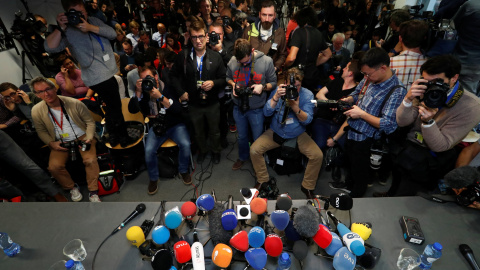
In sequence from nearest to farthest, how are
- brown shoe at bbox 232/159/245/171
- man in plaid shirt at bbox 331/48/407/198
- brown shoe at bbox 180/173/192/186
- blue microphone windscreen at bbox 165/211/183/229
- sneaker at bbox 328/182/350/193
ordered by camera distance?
1. blue microphone windscreen at bbox 165/211/183/229
2. man in plaid shirt at bbox 331/48/407/198
3. sneaker at bbox 328/182/350/193
4. brown shoe at bbox 180/173/192/186
5. brown shoe at bbox 232/159/245/171

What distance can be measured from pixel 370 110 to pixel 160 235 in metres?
2.05

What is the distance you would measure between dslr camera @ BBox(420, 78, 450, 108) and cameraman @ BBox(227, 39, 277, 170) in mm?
1561

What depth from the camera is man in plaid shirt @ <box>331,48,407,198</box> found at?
2.00 metres

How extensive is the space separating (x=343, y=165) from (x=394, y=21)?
2.19 m

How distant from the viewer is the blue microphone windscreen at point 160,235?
1412 mm

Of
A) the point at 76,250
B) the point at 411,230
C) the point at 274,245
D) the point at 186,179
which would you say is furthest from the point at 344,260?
the point at 186,179

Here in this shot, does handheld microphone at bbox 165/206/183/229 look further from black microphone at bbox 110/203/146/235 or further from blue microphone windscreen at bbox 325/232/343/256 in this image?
blue microphone windscreen at bbox 325/232/343/256

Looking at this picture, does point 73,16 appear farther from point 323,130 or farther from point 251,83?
point 323,130

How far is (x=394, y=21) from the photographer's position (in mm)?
3312

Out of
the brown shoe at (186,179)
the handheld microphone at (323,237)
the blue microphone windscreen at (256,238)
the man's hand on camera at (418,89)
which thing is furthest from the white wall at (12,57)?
the man's hand on camera at (418,89)

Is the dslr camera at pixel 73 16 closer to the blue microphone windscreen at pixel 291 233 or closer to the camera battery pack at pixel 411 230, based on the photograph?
the blue microphone windscreen at pixel 291 233

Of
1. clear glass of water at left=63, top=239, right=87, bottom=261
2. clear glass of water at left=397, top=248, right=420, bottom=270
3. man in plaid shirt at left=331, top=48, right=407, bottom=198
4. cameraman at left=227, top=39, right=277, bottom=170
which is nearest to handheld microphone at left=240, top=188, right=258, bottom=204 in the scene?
clear glass of water at left=397, top=248, right=420, bottom=270

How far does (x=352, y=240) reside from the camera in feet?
4.39

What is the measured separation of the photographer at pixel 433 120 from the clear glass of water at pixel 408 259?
0.97 m
